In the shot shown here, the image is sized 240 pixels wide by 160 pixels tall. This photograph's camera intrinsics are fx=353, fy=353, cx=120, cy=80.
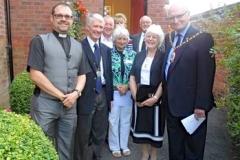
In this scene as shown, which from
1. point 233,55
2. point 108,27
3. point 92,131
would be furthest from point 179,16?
point 92,131

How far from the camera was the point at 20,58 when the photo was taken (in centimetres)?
735

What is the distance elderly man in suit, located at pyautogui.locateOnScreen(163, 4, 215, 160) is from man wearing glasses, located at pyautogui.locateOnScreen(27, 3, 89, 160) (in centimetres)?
108

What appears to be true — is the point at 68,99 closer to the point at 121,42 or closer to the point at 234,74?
the point at 121,42

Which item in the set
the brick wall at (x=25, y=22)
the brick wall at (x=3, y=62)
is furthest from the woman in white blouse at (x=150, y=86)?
the brick wall at (x=25, y=22)

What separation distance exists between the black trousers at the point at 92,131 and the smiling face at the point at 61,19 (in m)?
1.08

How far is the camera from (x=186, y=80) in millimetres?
4008

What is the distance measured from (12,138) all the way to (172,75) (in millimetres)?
2209

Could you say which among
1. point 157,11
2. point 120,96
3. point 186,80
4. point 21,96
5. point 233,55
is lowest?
point 21,96

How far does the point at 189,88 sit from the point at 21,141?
2.20m

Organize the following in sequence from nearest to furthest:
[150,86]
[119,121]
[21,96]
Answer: [150,86] < [119,121] < [21,96]

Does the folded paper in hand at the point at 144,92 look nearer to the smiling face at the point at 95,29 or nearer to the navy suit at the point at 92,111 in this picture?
the navy suit at the point at 92,111

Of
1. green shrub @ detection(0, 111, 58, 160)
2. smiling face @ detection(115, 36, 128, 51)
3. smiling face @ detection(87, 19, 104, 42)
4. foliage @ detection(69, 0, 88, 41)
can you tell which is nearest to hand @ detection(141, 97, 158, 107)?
smiling face @ detection(115, 36, 128, 51)

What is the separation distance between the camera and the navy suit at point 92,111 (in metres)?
4.28

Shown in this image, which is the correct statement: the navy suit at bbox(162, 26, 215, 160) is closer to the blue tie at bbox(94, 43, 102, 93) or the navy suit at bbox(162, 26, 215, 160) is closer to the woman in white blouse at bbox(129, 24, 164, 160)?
the woman in white blouse at bbox(129, 24, 164, 160)
